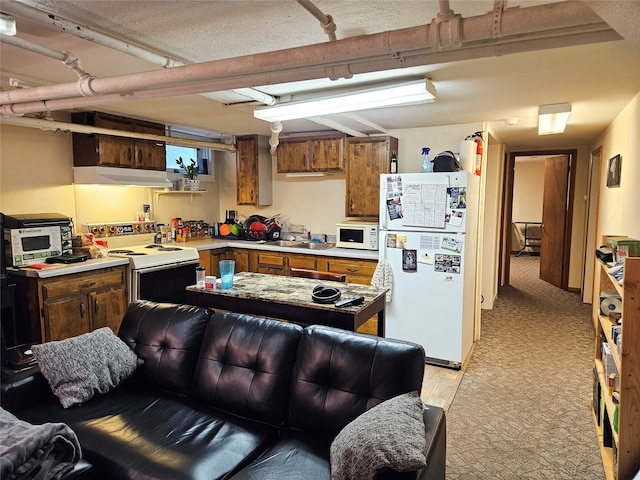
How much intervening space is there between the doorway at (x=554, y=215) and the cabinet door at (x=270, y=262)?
3967 millimetres

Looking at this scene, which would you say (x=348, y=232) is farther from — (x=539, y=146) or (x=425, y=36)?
(x=539, y=146)

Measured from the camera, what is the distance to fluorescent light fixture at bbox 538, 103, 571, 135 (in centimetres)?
349

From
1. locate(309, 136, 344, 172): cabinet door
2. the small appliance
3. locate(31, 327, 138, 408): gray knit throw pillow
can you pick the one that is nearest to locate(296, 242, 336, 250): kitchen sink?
locate(309, 136, 344, 172): cabinet door

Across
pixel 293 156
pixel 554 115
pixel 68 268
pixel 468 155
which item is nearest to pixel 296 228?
pixel 293 156

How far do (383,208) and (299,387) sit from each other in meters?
2.28

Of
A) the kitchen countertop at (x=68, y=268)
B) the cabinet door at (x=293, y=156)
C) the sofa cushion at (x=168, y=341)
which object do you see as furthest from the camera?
the cabinet door at (x=293, y=156)

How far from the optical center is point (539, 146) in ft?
21.3

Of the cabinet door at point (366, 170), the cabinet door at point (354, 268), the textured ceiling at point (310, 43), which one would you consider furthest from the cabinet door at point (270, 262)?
the textured ceiling at point (310, 43)

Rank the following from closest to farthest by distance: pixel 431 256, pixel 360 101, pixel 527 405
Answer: pixel 360 101 → pixel 527 405 → pixel 431 256

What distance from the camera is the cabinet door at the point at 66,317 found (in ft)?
11.0

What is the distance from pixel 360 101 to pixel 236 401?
2.05m

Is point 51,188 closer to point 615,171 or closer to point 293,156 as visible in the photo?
point 293,156

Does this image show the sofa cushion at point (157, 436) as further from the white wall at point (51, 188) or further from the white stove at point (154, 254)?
the white wall at point (51, 188)

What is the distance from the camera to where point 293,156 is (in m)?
5.23
